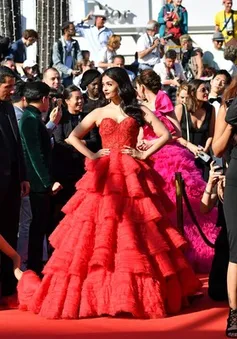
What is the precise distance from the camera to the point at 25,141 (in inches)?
342

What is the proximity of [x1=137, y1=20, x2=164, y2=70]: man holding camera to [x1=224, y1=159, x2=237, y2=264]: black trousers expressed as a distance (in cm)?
1027

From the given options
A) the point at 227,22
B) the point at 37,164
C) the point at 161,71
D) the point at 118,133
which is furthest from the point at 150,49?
the point at 118,133

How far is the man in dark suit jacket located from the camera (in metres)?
8.66

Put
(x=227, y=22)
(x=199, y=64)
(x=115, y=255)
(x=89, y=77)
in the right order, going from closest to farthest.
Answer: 1. (x=115, y=255)
2. (x=89, y=77)
3. (x=199, y=64)
4. (x=227, y=22)

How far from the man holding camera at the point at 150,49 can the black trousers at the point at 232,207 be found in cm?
1027

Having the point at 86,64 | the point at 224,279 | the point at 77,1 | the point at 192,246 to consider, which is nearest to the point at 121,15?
the point at 77,1

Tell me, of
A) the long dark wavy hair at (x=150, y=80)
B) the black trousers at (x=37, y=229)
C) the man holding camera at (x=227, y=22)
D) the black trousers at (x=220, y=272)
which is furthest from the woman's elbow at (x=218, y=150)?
the man holding camera at (x=227, y=22)

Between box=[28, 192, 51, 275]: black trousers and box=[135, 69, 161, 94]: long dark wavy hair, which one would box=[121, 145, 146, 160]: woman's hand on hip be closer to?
box=[28, 192, 51, 275]: black trousers

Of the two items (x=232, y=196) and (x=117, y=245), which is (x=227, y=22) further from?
(x=232, y=196)

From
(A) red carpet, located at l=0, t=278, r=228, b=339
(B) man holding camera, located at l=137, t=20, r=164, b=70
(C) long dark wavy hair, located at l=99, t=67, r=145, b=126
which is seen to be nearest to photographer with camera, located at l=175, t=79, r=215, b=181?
(C) long dark wavy hair, located at l=99, t=67, r=145, b=126

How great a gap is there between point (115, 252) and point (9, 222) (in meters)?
1.26

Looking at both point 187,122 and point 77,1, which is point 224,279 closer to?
point 187,122

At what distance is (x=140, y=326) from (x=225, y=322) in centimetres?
64

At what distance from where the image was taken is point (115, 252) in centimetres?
716
